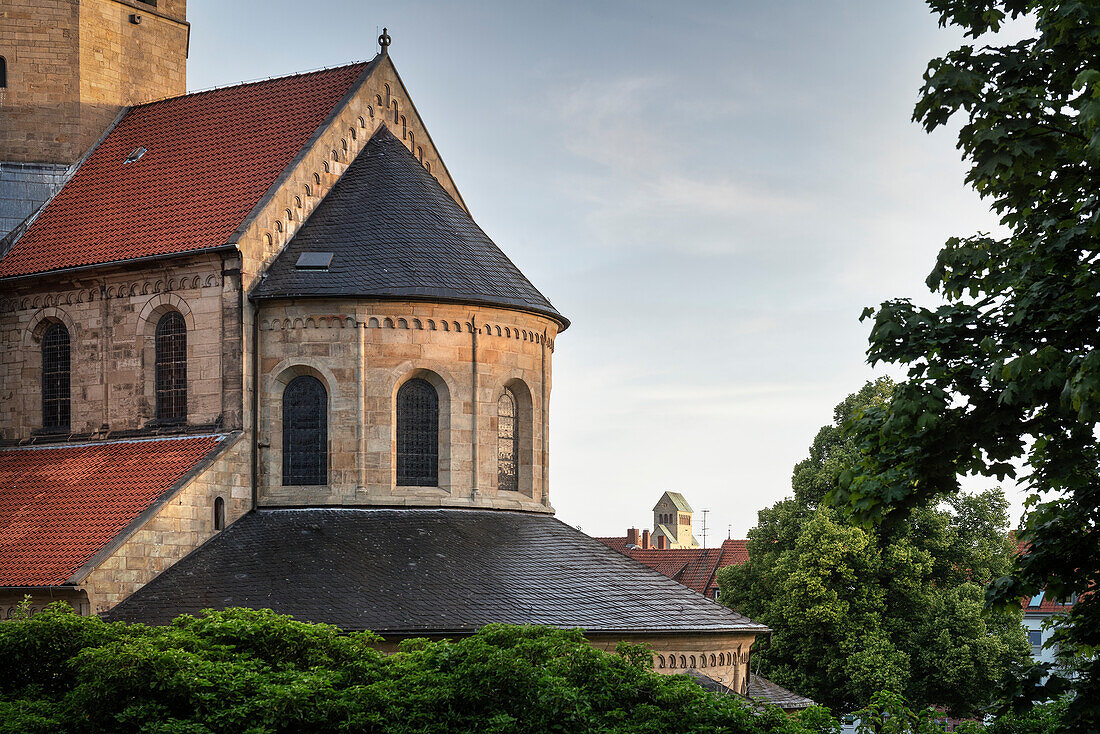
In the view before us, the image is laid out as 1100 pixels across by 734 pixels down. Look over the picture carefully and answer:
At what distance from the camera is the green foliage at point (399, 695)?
55.7ft

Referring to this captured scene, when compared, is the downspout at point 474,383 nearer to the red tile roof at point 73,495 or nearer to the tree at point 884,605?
the red tile roof at point 73,495

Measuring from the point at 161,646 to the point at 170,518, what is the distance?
864 cm

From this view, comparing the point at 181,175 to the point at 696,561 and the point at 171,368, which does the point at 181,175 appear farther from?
the point at 696,561

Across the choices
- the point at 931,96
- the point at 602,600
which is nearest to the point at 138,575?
the point at 602,600

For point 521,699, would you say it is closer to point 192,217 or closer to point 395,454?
point 395,454

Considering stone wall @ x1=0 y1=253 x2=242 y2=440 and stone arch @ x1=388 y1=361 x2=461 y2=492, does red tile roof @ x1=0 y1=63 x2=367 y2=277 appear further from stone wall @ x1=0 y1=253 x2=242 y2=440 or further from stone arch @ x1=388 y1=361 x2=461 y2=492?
stone arch @ x1=388 y1=361 x2=461 y2=492

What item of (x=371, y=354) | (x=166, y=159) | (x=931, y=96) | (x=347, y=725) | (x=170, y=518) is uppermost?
(x=166, y=159)

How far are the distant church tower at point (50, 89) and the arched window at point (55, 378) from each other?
13.6 feet

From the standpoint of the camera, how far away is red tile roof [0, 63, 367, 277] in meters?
31.4

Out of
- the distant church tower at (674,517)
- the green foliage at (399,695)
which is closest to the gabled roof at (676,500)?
the distant church tower at (674,517)

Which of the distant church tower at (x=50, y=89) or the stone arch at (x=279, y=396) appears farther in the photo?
the distant church tower at (x=50, y=89)

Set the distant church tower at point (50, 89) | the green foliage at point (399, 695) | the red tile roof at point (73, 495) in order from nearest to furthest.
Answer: the green foliage at point (399, 695)
the red tile roof at point (73, 495)
the distant church tower at point (50, 89)

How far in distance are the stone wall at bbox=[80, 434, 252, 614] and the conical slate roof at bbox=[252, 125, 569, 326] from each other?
3.91m

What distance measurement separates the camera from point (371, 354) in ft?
99.6
